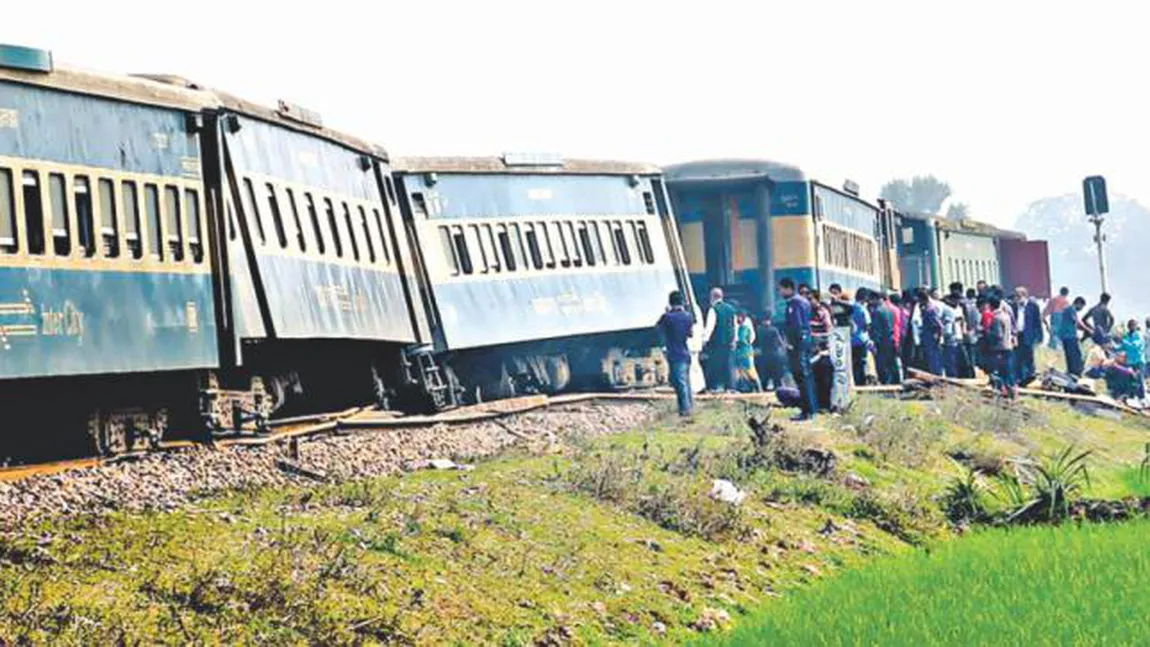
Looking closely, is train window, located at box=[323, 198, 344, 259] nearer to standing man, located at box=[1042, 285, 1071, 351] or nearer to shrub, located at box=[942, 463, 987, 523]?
shrub, located at box=[942, 463, 987, 523]

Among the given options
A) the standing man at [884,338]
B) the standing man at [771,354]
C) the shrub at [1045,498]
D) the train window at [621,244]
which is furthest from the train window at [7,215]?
the train window at [621,244]

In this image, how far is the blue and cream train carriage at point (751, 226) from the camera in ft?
104

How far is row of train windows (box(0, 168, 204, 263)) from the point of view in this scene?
15758 millimetres

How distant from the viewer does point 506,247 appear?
27594mm

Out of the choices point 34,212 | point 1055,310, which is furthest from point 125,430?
point 1055,310

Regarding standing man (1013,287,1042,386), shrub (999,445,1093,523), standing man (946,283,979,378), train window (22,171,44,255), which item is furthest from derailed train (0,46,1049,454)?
shrub (999,445,1093,523)

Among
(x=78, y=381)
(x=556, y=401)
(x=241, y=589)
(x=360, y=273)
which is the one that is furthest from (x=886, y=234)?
(x=241, y=589)

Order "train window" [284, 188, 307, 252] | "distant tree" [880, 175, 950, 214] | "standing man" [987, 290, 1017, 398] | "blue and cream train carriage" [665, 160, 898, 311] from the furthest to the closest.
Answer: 1. "distant tree" [880, 175, 950, 214]
2. "blue and cream train carriage" [665, 160, 898, 311]
3. "standing man" [987, 290, 1017, 398]
4. "train window" [284, 188, 307, 252]

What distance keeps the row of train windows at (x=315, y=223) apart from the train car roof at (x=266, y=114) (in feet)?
2.23

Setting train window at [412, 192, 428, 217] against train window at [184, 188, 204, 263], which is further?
train window at [412, 192, 428, 217]

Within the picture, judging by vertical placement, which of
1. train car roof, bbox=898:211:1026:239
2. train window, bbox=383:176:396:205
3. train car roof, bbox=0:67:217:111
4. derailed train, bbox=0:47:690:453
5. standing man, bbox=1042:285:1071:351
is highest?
train car roof, bbox=0:67:217:111

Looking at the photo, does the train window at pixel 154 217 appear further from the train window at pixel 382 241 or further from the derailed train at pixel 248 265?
the train window at pixel 382 241

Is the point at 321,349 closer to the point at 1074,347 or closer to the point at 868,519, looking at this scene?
the point at 868,519

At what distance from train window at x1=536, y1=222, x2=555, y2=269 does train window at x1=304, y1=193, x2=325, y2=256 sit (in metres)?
7.28
